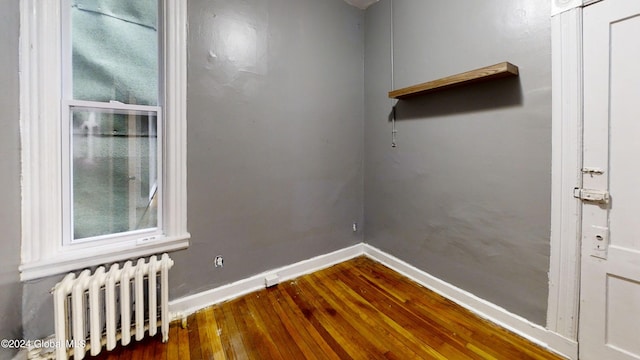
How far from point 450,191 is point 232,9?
7.05 ft

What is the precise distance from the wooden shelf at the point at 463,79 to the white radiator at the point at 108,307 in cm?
212

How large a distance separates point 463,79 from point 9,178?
102 inches

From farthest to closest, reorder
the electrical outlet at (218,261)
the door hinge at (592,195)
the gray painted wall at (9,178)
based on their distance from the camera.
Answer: the electrical outlet at (218,261) < the door hinge at (592,195) < the gray painted wall at (9,178)

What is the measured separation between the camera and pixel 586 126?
52.4 inches

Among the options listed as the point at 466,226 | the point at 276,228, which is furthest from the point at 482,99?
the point at 276,228

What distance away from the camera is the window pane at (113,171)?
1542mm

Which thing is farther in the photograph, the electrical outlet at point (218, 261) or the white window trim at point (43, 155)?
the electrical outlet at point (218, 261)

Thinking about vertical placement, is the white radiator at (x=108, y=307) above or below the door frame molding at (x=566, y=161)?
below

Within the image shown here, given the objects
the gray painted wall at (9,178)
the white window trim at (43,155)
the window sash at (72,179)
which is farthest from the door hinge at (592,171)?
the gray painted wall at (9,178)

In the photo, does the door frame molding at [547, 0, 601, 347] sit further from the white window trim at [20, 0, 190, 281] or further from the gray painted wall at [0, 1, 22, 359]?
the gray painted wall at [0, 1, 22, 359]

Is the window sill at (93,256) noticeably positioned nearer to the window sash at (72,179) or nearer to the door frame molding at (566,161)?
the window sash at (72,179)

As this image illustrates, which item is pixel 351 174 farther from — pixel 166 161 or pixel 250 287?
pixel 166 161

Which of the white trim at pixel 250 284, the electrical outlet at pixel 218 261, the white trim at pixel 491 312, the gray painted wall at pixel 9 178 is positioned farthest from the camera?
the electrical outlet at pixel 218 261

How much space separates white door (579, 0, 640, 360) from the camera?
1215 millimetres
